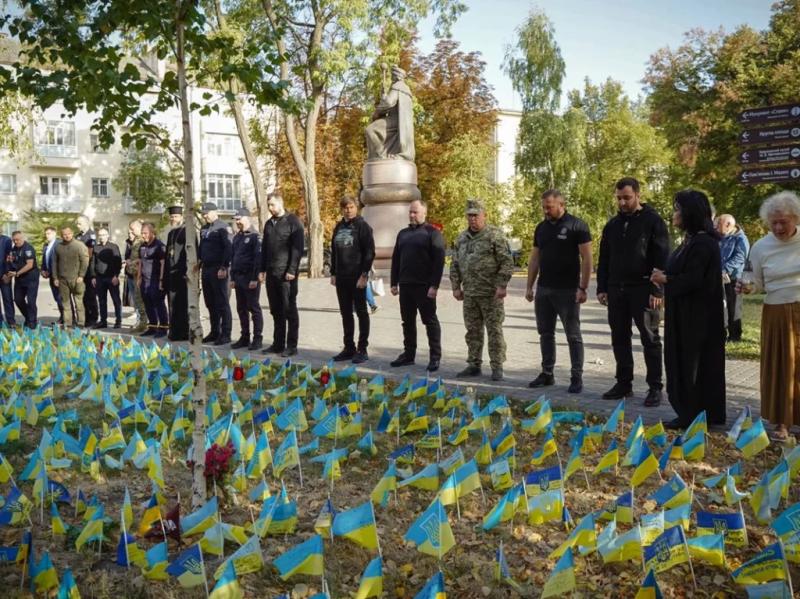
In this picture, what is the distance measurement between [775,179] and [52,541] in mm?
7782

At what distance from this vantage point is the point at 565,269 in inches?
320

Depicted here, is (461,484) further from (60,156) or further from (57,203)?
(60,156)

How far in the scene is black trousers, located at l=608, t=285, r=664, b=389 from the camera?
7352 millimetres

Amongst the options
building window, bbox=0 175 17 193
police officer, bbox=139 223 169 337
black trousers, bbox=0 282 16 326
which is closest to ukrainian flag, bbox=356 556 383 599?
police officer, bbox=139 223 169 337

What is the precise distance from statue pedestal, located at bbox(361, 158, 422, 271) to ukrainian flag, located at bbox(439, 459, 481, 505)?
54.2 feet

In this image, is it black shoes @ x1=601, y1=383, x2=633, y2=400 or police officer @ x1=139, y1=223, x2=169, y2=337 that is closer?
black shoes @ x1=601, y1=383, x2=633, y2=400

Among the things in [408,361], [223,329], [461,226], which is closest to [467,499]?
[408,361]

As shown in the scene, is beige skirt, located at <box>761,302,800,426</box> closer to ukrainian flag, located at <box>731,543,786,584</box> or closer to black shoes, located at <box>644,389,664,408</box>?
black shoes, located at <box>644,389,664,408</box>

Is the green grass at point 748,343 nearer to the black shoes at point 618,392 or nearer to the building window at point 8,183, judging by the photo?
the black shoes at point 618,392

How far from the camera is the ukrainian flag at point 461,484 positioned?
13.8ft

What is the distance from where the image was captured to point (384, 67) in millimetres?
27922

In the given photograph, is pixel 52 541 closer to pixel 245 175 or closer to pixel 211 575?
pixel 211 575

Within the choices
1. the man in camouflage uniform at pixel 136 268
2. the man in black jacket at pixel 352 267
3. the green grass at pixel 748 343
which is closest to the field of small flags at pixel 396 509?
the man in black jacket at pixel 352 267

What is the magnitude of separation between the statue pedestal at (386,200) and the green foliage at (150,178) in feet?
93.9
